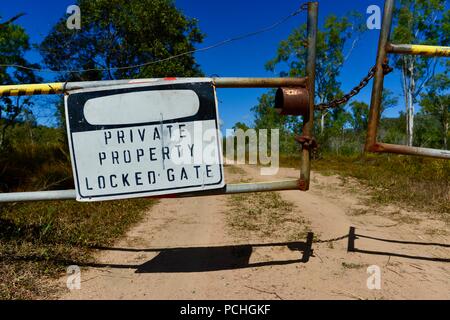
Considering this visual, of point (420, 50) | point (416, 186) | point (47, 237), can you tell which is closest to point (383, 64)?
point (420, 50)

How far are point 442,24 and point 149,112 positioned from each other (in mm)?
30519

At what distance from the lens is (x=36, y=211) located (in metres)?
4.64

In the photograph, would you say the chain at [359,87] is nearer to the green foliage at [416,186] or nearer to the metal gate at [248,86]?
the metal gate at [248,86]

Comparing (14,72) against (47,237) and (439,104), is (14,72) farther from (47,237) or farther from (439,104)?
(439,104)

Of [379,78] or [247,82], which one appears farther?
[379,78]

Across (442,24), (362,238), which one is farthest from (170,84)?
(442,24)

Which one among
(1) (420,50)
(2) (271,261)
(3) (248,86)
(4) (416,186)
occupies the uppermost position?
(1) (420,50)

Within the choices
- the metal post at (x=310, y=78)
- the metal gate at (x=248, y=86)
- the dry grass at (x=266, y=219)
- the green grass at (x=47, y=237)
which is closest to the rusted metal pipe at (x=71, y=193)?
the metal gate at (x=248, y=86)

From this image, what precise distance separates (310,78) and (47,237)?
3.20 m

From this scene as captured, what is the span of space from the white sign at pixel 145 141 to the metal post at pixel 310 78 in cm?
69

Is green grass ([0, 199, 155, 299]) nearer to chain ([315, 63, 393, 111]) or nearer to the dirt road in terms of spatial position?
the dirt road

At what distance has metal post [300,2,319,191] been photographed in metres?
2.53

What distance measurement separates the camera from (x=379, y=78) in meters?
2.69

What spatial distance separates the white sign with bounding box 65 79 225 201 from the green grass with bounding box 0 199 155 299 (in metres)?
0.90
